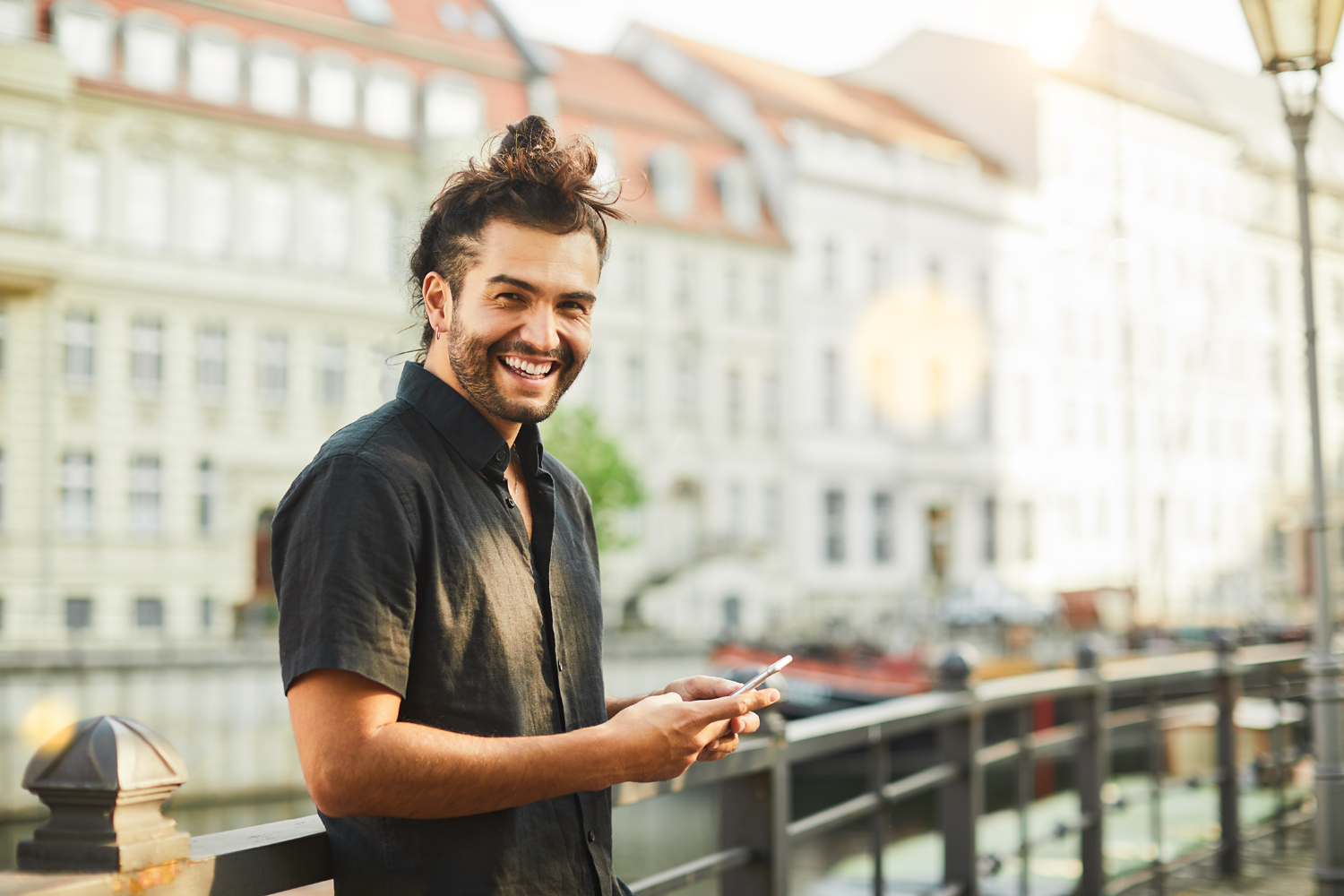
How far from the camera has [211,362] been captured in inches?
1164

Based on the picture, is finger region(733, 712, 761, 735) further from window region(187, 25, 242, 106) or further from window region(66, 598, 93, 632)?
window region(187, 25, 242, 106)

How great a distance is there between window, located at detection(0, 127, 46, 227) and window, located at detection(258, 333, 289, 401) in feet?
16.4

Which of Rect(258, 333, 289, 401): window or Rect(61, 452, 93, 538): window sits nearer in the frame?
Rect(61, 452, 93, 538): window

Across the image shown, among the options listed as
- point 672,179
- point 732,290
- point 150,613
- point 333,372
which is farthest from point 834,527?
point 150,613

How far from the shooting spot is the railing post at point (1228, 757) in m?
6.97

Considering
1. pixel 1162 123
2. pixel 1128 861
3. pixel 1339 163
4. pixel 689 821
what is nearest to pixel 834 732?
pixel 1128 861

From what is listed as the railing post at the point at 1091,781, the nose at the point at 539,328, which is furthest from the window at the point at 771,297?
the nose at the point at 539,328

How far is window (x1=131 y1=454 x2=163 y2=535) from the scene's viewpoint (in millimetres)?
28266

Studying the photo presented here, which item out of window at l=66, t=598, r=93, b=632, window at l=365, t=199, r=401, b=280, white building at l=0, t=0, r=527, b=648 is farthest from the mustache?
window at l=365, t=199, r=401, b=280

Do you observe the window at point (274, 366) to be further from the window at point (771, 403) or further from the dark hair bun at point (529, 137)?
the dark hair bun at point (529, 137)

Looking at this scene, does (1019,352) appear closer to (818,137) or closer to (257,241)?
(818,137)

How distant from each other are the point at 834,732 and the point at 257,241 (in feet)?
92.0

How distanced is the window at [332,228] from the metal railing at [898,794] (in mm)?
24975

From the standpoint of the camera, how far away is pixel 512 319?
6.48 feet
